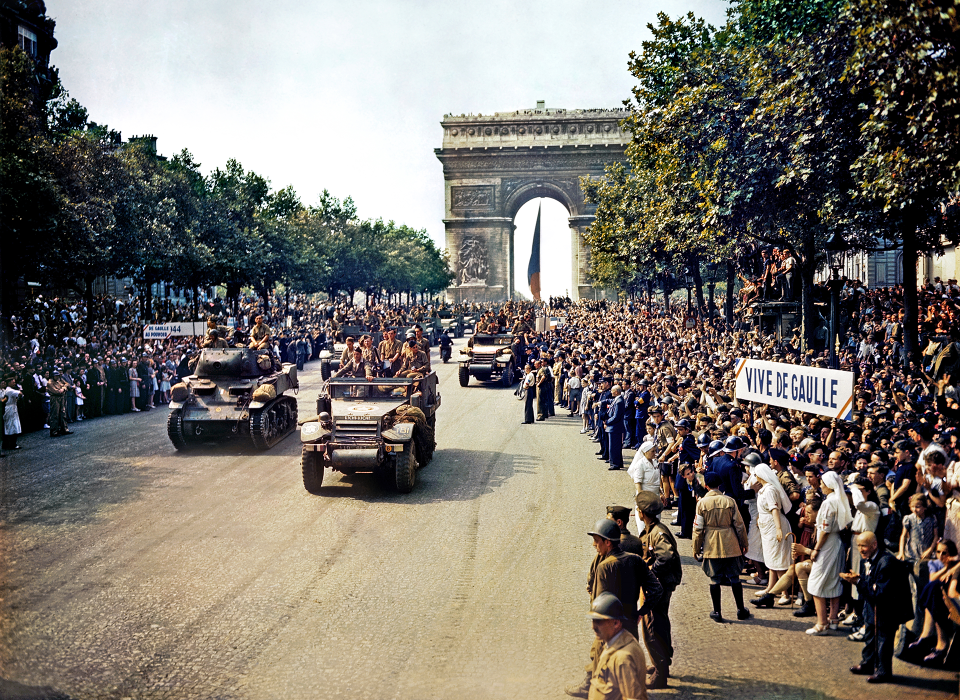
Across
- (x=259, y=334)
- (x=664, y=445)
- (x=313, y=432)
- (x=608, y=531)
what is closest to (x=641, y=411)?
(x=664, y=445)

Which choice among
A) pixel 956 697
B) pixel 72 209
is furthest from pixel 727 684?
pixel 72 209

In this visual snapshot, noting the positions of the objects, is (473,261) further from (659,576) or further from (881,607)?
(881,607)

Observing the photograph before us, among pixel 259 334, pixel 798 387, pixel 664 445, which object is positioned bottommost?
pixel 664 445

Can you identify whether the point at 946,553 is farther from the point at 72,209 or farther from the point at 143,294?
the point at 143,294

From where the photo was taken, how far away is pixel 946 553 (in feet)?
23.5

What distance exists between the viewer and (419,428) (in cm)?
1491

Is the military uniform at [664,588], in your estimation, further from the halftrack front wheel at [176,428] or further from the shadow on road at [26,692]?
the halftrack front wheel at [176,428]

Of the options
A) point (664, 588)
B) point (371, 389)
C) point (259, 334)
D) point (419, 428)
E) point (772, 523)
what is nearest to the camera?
point (664, 588)

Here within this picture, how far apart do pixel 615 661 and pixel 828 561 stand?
4.11 m

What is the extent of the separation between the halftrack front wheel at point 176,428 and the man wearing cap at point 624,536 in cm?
1232

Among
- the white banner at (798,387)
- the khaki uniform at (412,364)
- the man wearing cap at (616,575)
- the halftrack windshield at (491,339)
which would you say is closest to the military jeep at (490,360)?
the halftrack windshield at (491,339)

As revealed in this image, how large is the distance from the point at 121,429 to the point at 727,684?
1750 cm

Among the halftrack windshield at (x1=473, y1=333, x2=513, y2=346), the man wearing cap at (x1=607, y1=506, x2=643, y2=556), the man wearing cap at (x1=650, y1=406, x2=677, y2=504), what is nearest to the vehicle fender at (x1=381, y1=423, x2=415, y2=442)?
the man wearing cap at (x1=650, y1=406, x2=677, y2=504)

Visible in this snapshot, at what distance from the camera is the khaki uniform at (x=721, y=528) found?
28.0ft
